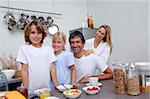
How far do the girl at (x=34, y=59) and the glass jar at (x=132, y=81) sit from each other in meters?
0.62

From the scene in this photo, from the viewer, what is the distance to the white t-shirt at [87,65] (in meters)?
1.70

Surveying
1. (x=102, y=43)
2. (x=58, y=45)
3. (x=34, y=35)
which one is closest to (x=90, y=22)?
Result: (x=102, y=43)

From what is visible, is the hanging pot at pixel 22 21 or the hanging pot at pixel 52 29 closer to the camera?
the hanging pot at pixel 22 21

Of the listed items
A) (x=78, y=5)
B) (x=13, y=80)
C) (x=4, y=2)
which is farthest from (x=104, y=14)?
(x=13, y=80)

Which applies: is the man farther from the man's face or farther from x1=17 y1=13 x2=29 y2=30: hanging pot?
x1=17 y1=13 x2=29 y2=30: hanging pot

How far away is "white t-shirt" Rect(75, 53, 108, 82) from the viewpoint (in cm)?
170

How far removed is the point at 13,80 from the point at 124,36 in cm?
185

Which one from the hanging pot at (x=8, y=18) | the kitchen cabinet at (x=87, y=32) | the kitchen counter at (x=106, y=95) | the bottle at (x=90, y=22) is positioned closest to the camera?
the kitchen counter at (x=106, y=95)

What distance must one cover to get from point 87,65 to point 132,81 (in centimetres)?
52

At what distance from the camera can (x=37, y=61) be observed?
171 centimetres

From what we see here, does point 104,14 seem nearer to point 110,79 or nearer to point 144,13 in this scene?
point 144,13

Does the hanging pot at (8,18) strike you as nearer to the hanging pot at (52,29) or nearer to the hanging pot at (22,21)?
the hanging pot at (22,21)

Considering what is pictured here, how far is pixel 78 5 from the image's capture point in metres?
3.66

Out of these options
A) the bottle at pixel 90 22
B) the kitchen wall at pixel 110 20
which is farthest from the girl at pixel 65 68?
the bottle at pixel 90 22
